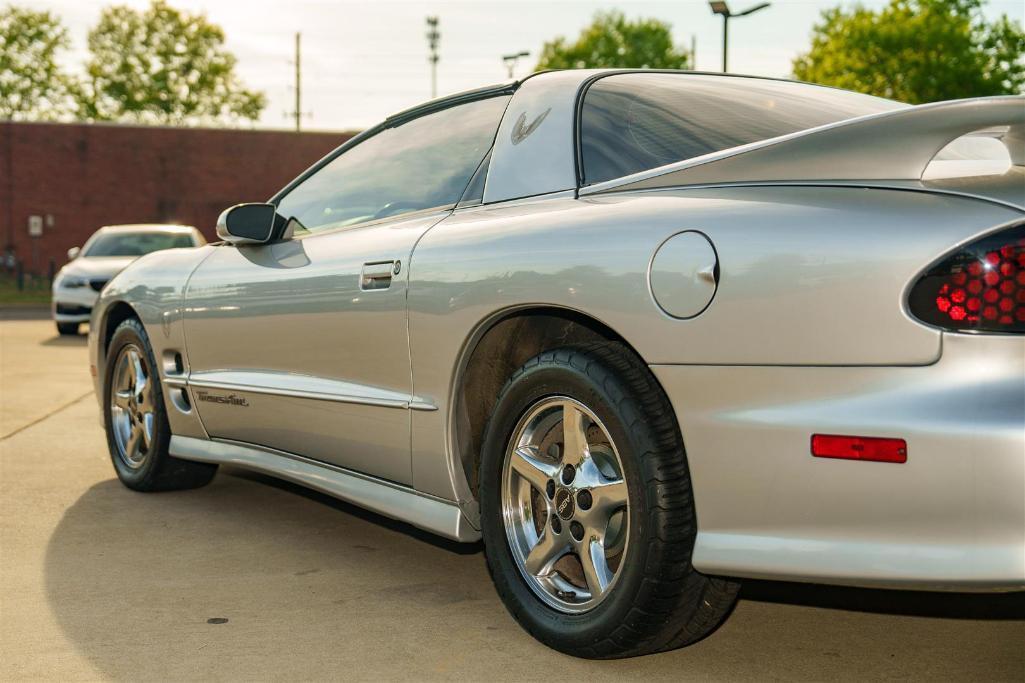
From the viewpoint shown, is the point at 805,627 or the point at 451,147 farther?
the point at 451,147

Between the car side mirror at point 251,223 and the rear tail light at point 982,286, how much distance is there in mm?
2932

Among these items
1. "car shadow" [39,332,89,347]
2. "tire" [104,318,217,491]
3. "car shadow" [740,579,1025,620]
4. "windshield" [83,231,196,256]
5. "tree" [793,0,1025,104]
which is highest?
"tree" [793,0,1025,104]

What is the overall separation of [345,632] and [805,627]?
1.28 meters

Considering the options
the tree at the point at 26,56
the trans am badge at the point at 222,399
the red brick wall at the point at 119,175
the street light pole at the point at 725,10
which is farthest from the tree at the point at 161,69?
the trans am badge at the point at 222,399

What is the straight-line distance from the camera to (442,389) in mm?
3596

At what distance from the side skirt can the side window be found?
0.86 m

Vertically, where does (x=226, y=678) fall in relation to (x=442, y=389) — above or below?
below

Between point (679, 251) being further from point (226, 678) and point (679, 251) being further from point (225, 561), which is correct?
point (225, 561)

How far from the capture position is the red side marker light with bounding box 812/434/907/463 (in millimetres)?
2486

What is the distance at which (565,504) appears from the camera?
3.28 metres

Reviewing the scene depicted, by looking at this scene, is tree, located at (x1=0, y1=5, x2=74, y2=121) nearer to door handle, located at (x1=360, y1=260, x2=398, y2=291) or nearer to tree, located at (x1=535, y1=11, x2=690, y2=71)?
tree, located at (x1=535, y1=11, x2=690, y2=71)

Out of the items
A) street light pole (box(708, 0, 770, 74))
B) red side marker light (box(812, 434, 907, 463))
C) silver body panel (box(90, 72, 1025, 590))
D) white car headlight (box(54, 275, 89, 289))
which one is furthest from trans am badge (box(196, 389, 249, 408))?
street light pole (box(708, 0, 770, 74))

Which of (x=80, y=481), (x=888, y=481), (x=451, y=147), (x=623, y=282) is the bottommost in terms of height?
(x=80, y=481)

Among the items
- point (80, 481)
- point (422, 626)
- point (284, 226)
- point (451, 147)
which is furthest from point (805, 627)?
point (80, 481)
